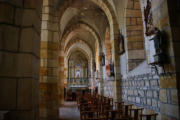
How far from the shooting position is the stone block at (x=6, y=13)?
190cm

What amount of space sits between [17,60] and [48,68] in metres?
4.16

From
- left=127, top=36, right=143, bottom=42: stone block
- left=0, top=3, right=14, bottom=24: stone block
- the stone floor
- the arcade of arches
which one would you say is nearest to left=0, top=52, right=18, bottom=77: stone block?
the arcade of arches

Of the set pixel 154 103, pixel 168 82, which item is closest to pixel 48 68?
pixel 154 103

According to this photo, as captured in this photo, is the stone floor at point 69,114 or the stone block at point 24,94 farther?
the stone floor at point 69,114

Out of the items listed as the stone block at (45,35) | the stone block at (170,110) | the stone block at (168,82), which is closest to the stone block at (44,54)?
the stone block at (45,35)

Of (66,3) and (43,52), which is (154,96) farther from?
(66,3)

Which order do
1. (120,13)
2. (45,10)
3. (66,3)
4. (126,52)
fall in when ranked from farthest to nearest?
(66,3), (120,13), (126,52), (45,10)

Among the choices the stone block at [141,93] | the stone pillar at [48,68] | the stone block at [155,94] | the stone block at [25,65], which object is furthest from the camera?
the stone pillar at [48,68]

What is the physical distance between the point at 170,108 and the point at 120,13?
19.8 ft

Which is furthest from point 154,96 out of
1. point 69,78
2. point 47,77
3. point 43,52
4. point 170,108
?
point 69,78

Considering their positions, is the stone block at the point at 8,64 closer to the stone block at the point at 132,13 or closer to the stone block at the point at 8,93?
the stone block at the point at 8,93

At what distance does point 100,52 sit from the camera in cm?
1363

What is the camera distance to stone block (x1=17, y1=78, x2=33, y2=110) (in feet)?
6.12

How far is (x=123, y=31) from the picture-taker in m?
7.74
